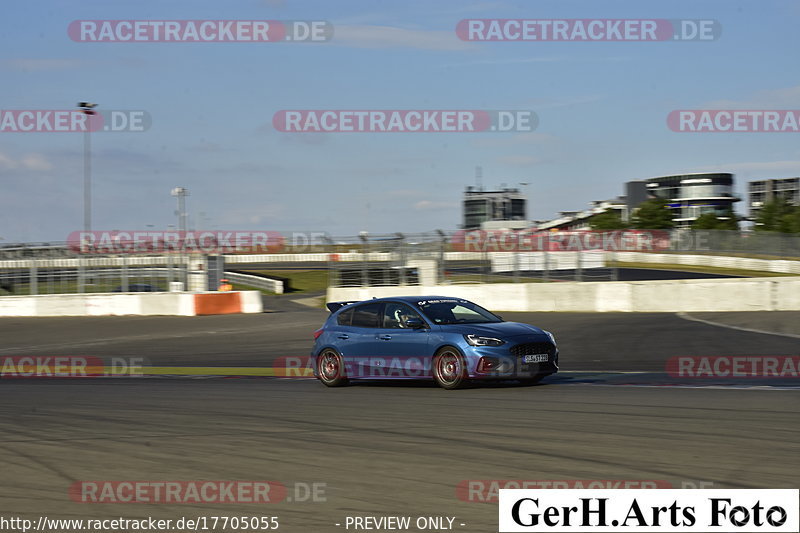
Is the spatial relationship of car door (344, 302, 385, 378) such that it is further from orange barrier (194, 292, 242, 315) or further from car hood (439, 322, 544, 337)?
orange barrier (194, 292, 242, 315)

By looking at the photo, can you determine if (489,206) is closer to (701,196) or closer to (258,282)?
(701,196)

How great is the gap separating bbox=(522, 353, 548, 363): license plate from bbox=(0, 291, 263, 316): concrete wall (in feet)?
67.7

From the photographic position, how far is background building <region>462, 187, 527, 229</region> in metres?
149

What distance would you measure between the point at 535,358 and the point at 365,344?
245 cm

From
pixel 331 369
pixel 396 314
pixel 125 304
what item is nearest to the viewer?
pixel 396 314

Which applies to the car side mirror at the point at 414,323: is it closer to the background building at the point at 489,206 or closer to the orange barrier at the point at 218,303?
the orange barrier at the point at 218,303

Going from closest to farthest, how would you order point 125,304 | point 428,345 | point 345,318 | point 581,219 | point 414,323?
1. point 428,345
2. point 414,323
3. point 345,318
4. point 125,304
5. point 581,219

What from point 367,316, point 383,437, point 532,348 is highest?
point 367,316

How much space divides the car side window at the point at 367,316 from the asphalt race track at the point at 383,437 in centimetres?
93

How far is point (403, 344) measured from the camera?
1308 centimetres

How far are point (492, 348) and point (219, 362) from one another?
8.37 meters

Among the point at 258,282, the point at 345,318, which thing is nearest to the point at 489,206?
the point at 258,282

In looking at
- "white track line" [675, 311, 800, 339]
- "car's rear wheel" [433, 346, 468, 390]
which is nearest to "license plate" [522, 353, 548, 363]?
"car's rear wheel" [433, 346, 468, 390]

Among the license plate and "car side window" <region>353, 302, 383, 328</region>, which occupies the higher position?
"car side window" <region>353, 302, 383, 328</region>
